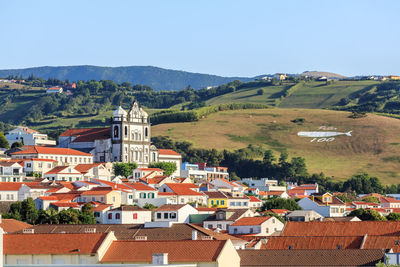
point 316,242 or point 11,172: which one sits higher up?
point 316,242

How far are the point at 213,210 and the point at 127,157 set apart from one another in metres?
59.4

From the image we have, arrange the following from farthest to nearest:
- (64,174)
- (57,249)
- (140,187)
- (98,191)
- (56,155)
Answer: (56,155) → (64,174) → (140,187) → (98,191) → (57,249)

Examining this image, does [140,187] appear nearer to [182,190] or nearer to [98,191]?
[182,190]

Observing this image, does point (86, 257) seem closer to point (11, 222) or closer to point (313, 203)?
point (11, 222)

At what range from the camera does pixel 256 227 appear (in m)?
91.0

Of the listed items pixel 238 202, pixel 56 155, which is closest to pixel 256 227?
pixel 238 202

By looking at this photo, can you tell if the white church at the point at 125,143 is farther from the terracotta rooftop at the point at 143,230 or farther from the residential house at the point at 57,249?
the residential house at the point at 57,249

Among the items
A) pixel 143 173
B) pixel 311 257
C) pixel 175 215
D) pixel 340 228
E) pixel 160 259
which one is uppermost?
pixel 160 259

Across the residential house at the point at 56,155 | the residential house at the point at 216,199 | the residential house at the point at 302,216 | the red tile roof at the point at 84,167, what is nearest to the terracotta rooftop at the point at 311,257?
the residential house at the point at 302,216

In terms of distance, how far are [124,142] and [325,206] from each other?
51380 millimetres

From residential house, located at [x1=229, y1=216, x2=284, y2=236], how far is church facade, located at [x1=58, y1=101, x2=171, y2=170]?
242ft

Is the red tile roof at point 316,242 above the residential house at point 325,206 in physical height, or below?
above

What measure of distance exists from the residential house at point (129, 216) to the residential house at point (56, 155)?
4932 cm

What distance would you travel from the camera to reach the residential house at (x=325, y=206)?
12406cm
